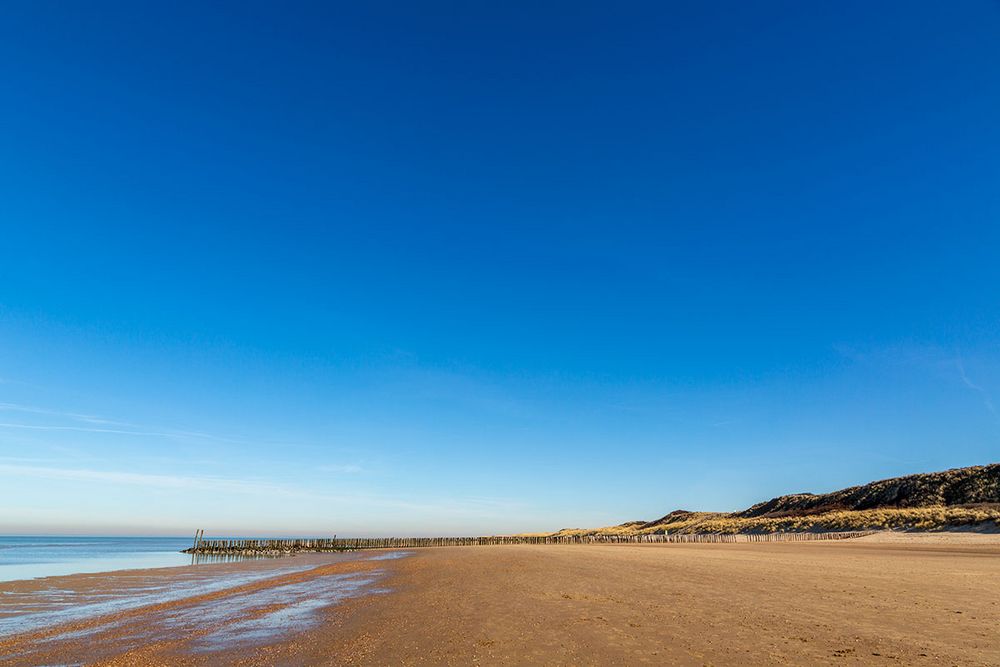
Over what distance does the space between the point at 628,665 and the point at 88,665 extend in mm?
9673

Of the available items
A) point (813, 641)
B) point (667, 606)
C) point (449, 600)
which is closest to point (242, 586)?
point (449, 600)

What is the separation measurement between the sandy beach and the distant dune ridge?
140ft


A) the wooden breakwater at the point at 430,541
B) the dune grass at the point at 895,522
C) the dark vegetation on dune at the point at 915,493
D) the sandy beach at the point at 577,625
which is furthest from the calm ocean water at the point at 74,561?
the dark vegetation on dune at the point at 915,493

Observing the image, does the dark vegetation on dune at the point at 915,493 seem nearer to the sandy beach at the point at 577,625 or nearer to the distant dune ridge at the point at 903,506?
the distant dune ridge at the point at 903,506

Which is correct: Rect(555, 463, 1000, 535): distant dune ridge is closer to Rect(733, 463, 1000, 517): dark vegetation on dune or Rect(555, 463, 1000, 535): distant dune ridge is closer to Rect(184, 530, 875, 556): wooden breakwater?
Rect(733, 463, 1000, 517): dark vegetation on dune

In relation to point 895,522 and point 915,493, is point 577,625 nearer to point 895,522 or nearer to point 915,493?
point 895,522

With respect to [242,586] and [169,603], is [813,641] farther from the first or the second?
[242,586]

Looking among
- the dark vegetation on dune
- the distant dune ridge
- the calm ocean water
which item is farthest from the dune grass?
the calm ocean water

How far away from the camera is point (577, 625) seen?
455 inches

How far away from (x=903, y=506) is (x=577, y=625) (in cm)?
10027

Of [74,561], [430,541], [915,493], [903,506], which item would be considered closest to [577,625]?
[74,561]

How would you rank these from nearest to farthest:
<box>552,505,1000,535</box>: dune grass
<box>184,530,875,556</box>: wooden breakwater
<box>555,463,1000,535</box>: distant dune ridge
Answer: <box>552,505,1000,535</box>: dune grass, <box>555,463,1000,535</box>: distant dune ridge, <box>184,530,875,556</box>: wooden breakwater

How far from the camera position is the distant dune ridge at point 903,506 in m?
54.2

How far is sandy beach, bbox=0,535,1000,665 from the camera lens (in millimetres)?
9203
